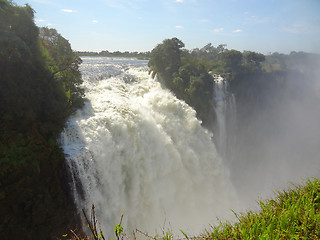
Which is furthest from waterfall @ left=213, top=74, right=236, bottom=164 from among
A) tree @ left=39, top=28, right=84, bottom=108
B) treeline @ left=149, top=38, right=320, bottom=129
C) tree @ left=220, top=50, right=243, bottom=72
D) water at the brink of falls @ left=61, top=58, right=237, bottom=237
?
tree @ left=39, top=28, right=84, bottom=108

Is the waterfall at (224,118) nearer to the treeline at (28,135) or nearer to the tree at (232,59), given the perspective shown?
the tree at (232,59)

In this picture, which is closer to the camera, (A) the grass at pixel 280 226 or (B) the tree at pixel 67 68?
(A) the grass at pixel 280 226

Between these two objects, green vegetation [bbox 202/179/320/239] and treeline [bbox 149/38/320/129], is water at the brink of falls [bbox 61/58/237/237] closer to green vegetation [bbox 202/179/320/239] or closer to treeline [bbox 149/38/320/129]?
treeline [bbox 149/38/320/129]

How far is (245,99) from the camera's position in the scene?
29.9m

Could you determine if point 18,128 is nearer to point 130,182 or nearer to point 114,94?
point 130,182

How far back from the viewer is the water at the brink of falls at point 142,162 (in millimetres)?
9141

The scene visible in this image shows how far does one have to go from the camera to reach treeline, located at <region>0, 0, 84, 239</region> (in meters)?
7.37

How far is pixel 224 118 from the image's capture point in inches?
932

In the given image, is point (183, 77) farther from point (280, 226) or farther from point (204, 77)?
point (280, 226)

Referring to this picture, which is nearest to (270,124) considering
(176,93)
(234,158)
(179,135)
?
(234,158)

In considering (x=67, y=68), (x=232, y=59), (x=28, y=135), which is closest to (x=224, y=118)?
(x=232, y=59)

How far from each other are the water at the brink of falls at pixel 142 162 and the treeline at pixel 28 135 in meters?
0.72

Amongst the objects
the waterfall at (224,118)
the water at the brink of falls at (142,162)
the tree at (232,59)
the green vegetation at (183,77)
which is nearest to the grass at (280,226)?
the water at the brink of falls at (142,162)

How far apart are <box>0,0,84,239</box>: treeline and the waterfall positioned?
15937mm
